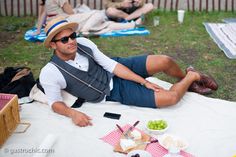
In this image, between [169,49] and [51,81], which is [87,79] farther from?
[169,49]

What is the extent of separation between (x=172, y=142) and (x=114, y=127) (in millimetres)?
717

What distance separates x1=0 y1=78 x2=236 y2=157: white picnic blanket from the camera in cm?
342

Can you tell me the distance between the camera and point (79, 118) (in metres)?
3.75

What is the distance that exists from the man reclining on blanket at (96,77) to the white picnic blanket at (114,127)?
0.12 metres

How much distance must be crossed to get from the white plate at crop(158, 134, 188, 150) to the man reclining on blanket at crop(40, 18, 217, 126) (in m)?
0.64

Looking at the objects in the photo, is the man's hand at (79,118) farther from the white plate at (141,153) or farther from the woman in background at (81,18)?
the woman in background at (81,18)

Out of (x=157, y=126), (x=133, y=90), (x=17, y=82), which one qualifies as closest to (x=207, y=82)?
(x=133, y=90)

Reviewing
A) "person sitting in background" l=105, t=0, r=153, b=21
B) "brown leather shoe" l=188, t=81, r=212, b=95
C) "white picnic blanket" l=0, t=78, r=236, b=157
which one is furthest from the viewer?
"person sitting in background" l=105, t=0, r=153, b=21

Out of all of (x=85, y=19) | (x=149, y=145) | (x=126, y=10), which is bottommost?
(x=149, y=145)

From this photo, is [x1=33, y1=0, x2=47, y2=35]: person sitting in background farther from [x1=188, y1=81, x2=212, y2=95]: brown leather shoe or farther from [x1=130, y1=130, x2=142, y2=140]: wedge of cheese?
[x1=130, y1=130, x2=142, y2=140]: wedge of cheese

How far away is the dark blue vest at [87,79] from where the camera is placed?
3.82 meters

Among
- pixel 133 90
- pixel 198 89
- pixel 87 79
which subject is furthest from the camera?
pixel 198 89

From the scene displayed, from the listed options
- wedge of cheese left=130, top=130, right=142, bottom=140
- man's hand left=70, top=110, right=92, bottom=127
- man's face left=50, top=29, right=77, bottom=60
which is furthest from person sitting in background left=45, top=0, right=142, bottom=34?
wedge of cheese left=130, top=130, right=142, bottom=140

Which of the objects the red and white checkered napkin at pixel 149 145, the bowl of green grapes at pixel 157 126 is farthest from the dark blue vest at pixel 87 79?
the bowl of green grapes at pixel 157 126
